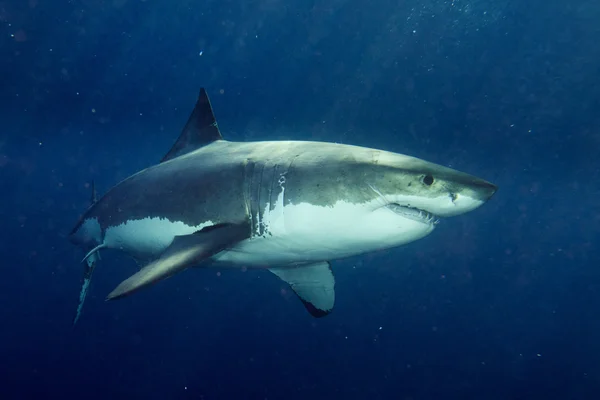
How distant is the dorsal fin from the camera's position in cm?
563

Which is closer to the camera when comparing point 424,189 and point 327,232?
point 424,189

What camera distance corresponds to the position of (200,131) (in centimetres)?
566

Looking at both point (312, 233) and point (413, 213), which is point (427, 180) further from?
point (312, 233)

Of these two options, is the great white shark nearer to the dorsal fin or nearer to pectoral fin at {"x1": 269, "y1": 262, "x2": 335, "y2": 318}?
pectoral fin at {"x1": 269, "y1": 262, "x2": 335, "y2": 318}

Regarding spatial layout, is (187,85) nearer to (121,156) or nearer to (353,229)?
(121,156)

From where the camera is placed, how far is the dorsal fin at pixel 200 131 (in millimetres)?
5633

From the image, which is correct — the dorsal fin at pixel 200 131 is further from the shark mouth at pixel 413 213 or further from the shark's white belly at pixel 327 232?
the shark mouth at pixel 413 213

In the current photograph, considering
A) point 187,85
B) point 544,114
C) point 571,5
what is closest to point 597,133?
point 544,114

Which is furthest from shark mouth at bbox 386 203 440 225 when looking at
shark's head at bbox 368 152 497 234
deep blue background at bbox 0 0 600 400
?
deep blue background at bbox 0 0 600 400

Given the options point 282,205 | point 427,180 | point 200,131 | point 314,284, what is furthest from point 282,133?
point 427,180

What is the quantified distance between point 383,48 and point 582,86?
8686mm

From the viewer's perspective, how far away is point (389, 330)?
23281mm

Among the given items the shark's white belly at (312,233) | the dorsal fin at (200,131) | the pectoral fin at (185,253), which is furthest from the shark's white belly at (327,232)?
the dorsal fin at (200,131)

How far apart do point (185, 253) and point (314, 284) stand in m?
2.54
